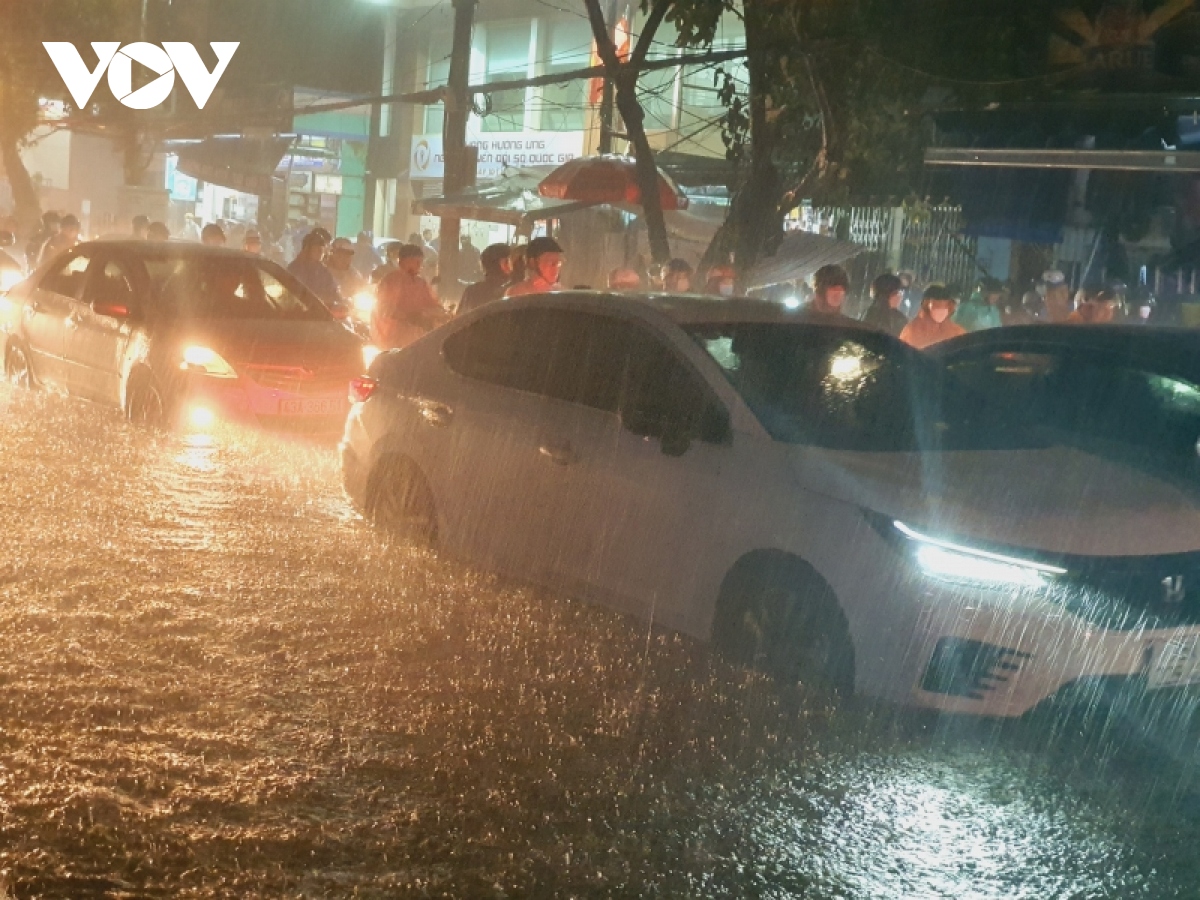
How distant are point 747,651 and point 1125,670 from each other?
4.77 feet

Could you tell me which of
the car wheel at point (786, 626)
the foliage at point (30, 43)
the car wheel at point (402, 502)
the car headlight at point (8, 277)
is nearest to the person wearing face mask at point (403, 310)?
the car wheel at point (402, 502)

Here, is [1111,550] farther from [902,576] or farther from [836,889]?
[836,889]

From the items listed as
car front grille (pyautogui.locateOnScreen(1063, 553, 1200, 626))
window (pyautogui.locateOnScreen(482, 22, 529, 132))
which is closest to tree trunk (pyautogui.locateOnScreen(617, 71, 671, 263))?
car front grille (pyautogui.locateOnScreen(1063, 553, 1200, 626))

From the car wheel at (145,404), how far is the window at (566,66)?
23.1 m

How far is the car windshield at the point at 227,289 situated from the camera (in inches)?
507

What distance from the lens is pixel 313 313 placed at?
44.1 ft

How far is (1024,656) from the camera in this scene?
5.57m

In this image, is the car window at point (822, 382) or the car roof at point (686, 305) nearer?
the car window at point (822, 382)

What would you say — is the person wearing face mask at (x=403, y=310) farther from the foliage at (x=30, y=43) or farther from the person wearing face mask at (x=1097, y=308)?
the foliage at (x=30, y=43)

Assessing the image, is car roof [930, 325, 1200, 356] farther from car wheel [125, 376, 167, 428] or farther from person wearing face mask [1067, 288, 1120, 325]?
car wheel [125, 376, 167, 428]

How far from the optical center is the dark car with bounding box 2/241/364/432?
12.0 metres

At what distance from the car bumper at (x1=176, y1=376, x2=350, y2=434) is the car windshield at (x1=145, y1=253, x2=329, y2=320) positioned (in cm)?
92

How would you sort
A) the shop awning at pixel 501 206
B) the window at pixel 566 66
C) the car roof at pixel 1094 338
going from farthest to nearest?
the window at pixel 566 66
the shop awning at pixel 501 206
the car roof at pixel 1094 338

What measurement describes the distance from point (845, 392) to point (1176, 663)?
1.80 meters
